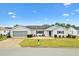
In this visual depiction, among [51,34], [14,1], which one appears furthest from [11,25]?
[51,34]

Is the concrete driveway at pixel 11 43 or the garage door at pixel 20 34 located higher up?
the garage door at pixel 20 34

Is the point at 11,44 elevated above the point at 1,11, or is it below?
below

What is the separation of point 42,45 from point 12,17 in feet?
3.60

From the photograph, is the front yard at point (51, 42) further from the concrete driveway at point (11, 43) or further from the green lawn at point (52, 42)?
→ the concrete driveway at point (11, 43)

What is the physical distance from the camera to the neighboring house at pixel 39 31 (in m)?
6.65

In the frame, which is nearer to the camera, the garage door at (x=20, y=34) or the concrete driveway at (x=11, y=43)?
the concrete driveway at (x=11, y=43)

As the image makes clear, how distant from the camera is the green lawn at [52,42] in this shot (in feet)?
21.5

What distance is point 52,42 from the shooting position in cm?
661

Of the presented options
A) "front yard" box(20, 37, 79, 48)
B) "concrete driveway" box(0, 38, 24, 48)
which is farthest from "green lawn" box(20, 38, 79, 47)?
"concrete driveway" box(0, 38, 24, 48)

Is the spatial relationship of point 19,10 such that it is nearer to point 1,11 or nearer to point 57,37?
point 1,11

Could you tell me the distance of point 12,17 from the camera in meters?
6.57

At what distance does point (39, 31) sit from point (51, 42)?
0.46 m

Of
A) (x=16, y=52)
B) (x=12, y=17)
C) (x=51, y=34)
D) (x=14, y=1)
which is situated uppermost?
(x=14, y=1)

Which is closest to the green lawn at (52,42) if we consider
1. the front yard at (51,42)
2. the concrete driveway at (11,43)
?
the front yard at (51,42)
